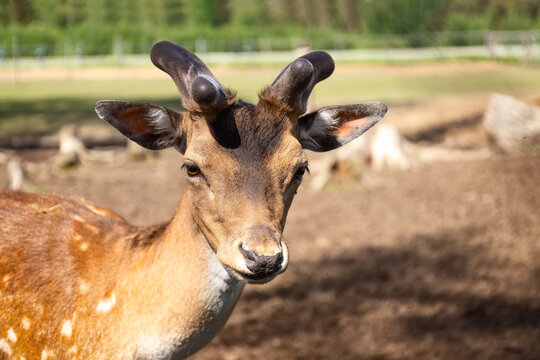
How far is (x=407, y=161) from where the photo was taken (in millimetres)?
12234

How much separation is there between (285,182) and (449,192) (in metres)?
7.90

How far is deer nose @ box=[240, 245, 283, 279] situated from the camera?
8.54 feet

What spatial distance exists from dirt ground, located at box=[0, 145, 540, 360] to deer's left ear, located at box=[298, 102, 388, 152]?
266 cm

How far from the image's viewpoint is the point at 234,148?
293 centimetres

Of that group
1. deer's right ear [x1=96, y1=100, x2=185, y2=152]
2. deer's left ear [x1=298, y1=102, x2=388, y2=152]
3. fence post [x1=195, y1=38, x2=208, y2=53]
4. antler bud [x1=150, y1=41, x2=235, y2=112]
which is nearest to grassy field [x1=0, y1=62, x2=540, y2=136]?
fence post [x1=195, y1=38, x2=208, y2=53]

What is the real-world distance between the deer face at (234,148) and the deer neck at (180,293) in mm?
130

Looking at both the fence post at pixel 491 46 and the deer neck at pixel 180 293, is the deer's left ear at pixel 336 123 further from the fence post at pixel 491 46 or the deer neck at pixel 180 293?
the fence post at pixel 491 46

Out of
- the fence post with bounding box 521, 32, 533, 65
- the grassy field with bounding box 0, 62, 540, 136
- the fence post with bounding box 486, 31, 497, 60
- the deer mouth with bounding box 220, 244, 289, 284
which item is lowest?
the grassy field with bounding box 0, 62, 540, 136

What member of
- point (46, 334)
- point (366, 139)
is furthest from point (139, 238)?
point (366, 139)

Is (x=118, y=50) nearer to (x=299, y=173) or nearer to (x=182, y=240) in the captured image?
(x=182, y=240)

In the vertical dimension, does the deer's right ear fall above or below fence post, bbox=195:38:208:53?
above

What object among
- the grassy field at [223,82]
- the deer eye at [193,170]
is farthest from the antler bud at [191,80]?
the grassy field at [223,82]

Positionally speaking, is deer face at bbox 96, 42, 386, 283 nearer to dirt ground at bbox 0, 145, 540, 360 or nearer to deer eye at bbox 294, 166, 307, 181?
deer eye at bbox 294, 166, 307, 181

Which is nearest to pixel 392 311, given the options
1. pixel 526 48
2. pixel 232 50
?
pixel 526 48
